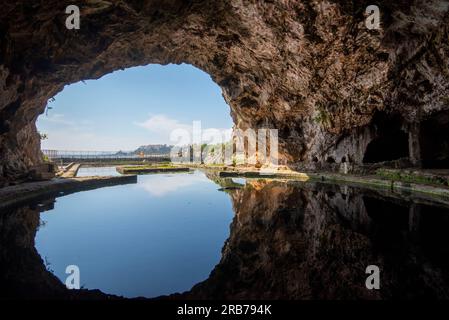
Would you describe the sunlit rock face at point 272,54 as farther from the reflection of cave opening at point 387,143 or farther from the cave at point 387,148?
the cave at point 387,148

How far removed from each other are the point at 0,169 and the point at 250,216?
16.6 meters

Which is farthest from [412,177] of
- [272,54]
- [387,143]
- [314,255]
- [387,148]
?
[272,54]

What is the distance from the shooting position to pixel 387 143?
25.7 m

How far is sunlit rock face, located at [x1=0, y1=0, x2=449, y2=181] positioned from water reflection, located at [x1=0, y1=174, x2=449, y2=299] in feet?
31.7

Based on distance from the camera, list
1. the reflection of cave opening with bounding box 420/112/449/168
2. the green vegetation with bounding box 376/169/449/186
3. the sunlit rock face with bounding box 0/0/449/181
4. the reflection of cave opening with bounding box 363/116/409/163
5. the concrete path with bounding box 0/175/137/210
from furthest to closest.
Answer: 1. the reflection of cave opening with bounding box 363/116/409/163
2. the reflection of cave opening with bounding box 420/112/449/168
3. the sunlit rock face with bounding box 0/0/449/181
4. the green vegetation with bounding box 376/169/449/186
5. the concrete path with bounding box 0/175/137/210

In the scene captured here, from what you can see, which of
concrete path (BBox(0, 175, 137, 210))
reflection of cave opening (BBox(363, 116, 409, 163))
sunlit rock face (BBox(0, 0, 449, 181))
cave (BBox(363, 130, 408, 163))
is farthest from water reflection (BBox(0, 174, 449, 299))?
cave (BBox(363, 130, 408, 163))

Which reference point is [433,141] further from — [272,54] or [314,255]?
[314,255]

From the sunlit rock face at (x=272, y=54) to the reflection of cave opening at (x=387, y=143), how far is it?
2.33 feet

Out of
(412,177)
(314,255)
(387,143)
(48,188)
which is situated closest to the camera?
(314,255)

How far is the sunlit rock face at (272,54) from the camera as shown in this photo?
14.3 m

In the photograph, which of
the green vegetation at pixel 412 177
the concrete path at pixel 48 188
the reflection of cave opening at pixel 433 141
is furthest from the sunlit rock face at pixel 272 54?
the green vegetation at pixel 412 177

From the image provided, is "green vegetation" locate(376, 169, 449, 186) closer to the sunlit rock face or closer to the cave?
the sunlit rock face

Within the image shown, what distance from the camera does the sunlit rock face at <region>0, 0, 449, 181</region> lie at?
46.9 feet

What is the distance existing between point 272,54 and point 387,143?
15000 mm
